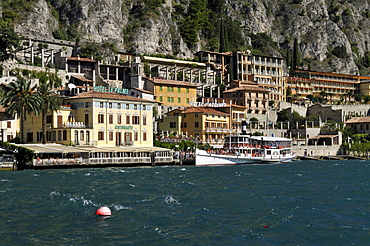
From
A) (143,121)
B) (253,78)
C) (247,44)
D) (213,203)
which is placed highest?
(247,44)

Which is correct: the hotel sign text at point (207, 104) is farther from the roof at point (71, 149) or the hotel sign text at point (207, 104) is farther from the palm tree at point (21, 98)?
the palm tree at point (21, 98)

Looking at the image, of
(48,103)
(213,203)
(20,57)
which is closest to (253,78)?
(20,57)

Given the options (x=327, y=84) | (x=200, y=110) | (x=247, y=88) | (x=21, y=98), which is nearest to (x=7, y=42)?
(x=21, y=98)

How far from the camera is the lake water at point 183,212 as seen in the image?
27344 millimetres

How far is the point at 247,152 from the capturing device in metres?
93.1

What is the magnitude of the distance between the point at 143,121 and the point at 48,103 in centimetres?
1753

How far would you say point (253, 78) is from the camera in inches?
5738

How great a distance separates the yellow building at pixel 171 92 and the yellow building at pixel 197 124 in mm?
5450

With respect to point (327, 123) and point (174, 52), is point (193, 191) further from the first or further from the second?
point (174, 52)

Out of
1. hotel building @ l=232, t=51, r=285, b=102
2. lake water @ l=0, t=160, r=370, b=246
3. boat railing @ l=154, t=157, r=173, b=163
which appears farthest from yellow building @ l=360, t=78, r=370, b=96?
lake water @ l=0, t=160, r=370, b=246

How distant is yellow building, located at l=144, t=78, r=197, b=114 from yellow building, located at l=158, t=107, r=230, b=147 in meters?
5.45

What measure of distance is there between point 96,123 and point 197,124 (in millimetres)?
27260

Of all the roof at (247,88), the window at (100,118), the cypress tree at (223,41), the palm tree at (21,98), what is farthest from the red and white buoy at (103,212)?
the cypress tree at (223,41)

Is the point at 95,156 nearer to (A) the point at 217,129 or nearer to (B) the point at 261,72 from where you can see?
(A) the point at 217,129
